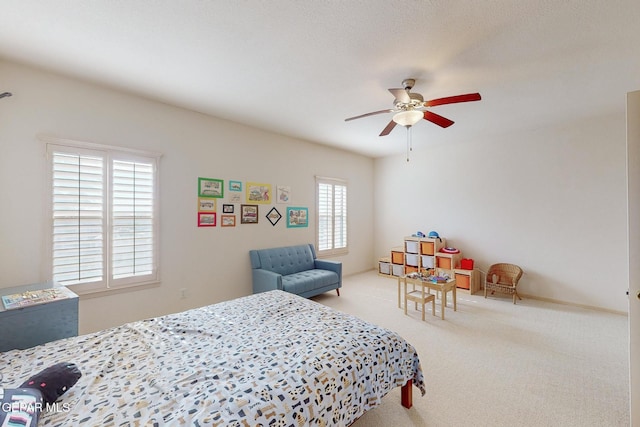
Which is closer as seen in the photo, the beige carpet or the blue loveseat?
the beige carpet

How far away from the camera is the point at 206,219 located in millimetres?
3842

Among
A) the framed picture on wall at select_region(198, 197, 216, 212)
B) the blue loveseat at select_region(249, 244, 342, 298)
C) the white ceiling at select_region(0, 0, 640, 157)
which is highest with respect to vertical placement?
the white ceiling at select_region(0, 0, 640, 157)

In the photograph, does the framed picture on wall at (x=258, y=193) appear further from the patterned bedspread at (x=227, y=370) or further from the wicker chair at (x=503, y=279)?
the wicker chair at (x=503, y=279)

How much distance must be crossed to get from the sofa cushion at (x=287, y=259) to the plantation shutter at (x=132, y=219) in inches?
62.3

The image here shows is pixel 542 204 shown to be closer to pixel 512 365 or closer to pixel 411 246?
pixel 411 246

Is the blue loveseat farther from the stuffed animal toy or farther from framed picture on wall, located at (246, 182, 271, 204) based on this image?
the stuffed animal toy

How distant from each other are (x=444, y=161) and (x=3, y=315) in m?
6.31

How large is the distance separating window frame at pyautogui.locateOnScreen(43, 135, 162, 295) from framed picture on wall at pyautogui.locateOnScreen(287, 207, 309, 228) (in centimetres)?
214

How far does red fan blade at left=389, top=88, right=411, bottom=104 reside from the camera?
8.05 feet

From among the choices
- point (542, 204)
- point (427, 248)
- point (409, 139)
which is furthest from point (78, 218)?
point (542, 204)

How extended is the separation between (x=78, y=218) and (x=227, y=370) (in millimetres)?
2595

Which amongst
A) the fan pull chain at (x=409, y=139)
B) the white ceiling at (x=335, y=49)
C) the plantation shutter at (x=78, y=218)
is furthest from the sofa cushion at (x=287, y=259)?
the fan pull chain at (x=409, y=139)

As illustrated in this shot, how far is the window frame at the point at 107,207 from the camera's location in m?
2.69

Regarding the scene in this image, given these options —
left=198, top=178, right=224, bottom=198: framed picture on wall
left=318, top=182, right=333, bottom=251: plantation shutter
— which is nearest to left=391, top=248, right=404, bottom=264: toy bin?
left=318, top=182, right=333, bottom=251: plantation shutter
